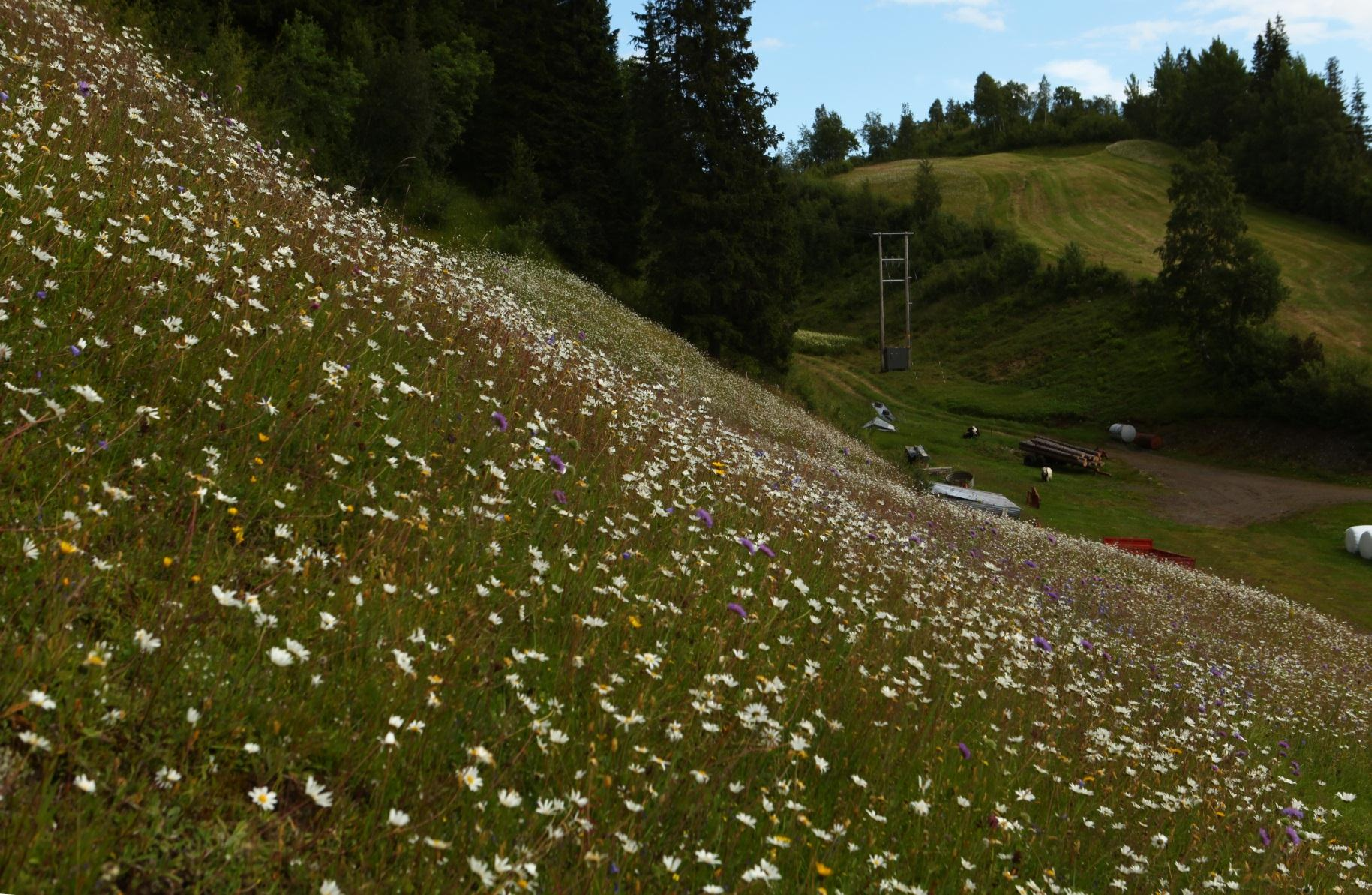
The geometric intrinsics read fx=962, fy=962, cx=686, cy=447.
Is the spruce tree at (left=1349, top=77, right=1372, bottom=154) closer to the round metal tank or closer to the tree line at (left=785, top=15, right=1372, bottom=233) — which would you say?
the tree line at (left=785, top=15, right=1372, bottom=233)

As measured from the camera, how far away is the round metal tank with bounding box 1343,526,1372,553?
32938 millimetres

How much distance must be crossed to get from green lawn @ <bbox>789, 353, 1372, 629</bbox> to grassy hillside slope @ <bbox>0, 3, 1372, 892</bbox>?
24.2 metres

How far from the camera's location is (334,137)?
38.2 m

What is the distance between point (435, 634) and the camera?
3.79 meters

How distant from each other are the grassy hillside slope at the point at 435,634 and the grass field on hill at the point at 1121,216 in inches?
2433

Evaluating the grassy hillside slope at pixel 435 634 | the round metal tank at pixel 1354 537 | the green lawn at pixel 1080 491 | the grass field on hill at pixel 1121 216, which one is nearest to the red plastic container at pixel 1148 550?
the green lawn at pixel 1080 491

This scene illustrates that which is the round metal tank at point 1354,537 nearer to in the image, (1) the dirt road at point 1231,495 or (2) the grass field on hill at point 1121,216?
(1) the dirt road at point 1231,495

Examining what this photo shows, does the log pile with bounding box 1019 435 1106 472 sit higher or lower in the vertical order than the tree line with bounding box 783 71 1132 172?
lower

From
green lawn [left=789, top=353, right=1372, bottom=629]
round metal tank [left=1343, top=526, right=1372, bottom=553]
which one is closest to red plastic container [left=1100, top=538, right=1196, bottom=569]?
green lawn [left=789, top=353, right=1372, bottom=629]

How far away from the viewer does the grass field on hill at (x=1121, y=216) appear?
65.8m

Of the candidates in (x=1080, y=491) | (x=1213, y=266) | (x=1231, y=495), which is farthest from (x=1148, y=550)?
(x=1213, y=266)

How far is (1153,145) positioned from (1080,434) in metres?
86.6

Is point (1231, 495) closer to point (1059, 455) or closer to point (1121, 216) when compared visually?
point (1059, 455)

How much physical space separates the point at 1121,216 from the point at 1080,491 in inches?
Answer: 2501
